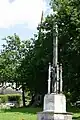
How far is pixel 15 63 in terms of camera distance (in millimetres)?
60375

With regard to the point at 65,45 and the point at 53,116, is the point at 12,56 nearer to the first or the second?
the point at 65,45

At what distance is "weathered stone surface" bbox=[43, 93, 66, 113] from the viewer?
12195mm

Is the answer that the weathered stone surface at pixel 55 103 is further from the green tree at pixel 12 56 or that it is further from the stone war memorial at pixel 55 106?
the green tree at pixel 12 56

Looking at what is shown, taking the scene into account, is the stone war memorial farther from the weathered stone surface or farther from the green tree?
the green tree

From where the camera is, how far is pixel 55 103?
12.2 m

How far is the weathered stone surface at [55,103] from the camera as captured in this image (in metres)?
12.2

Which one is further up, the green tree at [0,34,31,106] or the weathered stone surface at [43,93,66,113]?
the green tree at [0,34,31,106]

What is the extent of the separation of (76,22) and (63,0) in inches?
144

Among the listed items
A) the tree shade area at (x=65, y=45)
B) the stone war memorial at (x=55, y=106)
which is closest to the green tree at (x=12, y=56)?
the tree shade area at (x=65, y=45)

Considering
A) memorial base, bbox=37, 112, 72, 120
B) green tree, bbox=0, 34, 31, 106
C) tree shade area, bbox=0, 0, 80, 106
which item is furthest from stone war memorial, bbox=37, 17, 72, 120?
green tree, bbox=0, 34, 31, 106

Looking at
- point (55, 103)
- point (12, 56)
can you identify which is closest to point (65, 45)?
point (55, 103)

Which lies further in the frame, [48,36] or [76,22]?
[48,36]

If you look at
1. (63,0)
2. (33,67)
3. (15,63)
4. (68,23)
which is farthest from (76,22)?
(15,63)

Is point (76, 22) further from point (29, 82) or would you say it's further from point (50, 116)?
point (50, 116)
